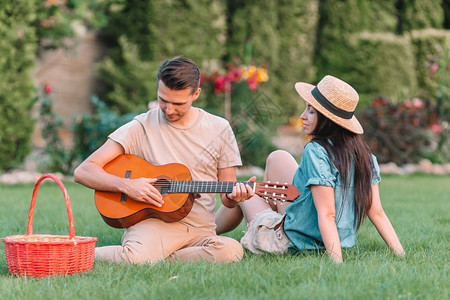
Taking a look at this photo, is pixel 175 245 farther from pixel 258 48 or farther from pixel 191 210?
pixel 258 48

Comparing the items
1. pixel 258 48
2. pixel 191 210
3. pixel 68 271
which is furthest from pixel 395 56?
pixel 68 271

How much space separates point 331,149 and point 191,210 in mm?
964

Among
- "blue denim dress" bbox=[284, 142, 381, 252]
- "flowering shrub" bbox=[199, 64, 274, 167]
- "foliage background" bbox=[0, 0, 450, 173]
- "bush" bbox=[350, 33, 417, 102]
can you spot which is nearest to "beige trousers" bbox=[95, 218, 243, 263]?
"blue denim dress" bbox=[284, 142, 381, 252]

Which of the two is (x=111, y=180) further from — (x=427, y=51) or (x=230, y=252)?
(x=427, y=51)

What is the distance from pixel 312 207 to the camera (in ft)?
11.8

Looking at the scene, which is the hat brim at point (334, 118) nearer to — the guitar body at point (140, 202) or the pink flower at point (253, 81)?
the guitar body at point (140, 202)

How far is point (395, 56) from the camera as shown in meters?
14.1

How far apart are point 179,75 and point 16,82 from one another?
5208mm

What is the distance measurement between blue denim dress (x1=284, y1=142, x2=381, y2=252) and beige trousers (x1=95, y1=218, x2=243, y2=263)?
1.15 feet

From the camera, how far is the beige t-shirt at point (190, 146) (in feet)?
12.7


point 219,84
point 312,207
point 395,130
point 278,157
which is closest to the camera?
point 312,207

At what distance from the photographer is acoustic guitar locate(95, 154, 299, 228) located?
3635 mm

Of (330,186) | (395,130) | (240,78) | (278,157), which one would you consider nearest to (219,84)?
(240,78)

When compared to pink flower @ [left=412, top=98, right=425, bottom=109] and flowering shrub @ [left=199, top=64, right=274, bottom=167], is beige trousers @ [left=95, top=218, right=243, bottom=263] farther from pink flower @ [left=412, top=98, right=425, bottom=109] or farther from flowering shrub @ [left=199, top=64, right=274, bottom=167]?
pink flower @ [left=412, top=98, right=425, bottom=109]
